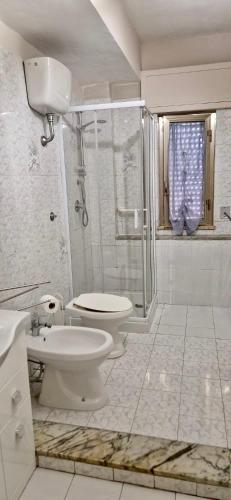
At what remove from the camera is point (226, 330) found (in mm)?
3041

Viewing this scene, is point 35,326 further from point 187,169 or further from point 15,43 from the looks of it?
point 187,169

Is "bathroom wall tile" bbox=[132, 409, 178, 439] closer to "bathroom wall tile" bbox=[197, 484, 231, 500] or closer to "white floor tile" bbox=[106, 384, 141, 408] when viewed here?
"white floor tile" bbox=[106, 384, 141, 408]

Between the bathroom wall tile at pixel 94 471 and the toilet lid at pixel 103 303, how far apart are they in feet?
3.39

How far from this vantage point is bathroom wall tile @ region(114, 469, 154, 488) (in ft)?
5.36

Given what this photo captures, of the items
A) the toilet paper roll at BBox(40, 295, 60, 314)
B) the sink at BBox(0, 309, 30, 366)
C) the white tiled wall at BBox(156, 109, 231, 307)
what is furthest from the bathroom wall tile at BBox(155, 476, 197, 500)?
the white tiled wall at BBox(156, 109, 231, 307)

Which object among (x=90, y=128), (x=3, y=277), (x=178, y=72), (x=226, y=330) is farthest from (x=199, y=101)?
(x=3, y=277)

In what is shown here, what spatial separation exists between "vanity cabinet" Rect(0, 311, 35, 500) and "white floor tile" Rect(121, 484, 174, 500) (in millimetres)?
479

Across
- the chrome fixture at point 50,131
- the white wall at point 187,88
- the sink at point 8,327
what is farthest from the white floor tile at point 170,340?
the white wall at point 187,88

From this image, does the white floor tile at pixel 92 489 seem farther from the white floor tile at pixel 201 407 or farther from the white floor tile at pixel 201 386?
the white floor tile at pixel 201 386

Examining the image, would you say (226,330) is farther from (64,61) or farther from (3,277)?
(64,61)

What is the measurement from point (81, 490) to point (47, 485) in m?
0.17

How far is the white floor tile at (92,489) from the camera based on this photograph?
159 cm

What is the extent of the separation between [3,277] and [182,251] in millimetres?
1984

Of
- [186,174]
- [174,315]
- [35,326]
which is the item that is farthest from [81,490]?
[186,174]
